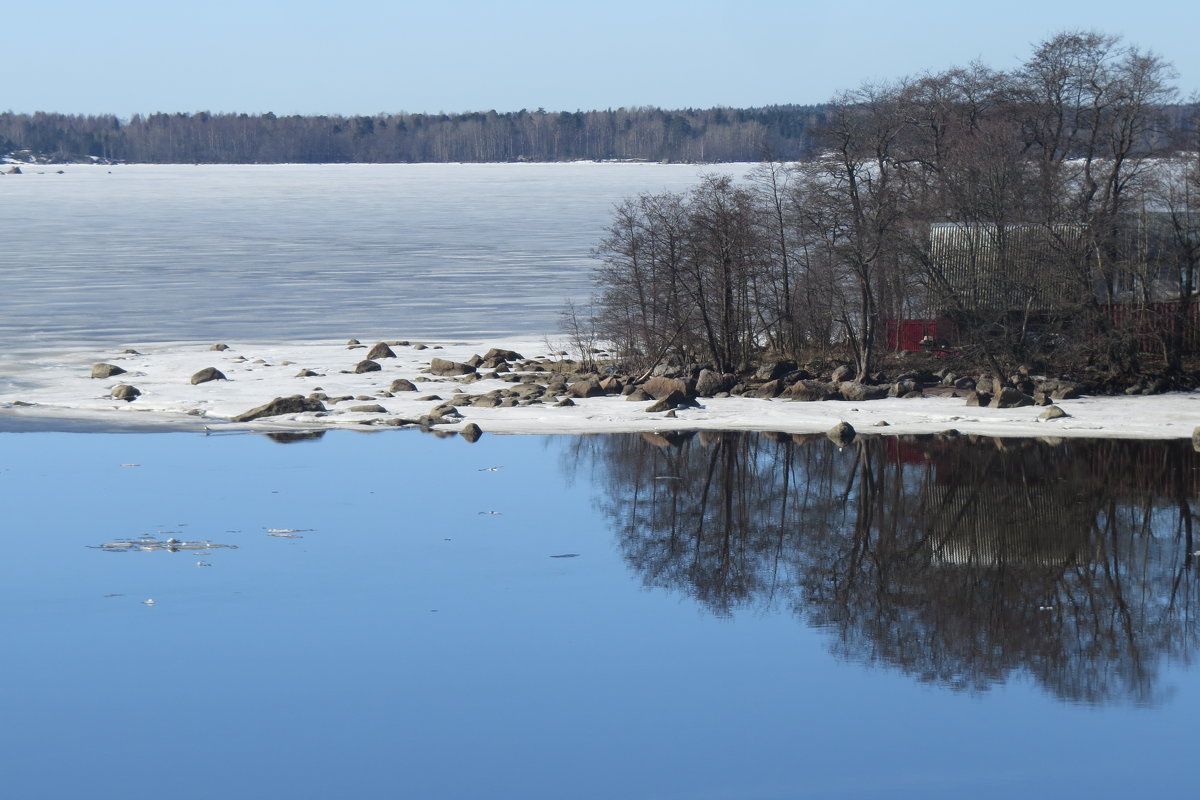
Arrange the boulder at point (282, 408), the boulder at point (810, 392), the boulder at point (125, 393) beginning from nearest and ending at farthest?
the boulder at point (282, 408), the boulder at point (810, 392), the boulder at point (125, 393)

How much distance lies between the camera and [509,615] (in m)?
13.9

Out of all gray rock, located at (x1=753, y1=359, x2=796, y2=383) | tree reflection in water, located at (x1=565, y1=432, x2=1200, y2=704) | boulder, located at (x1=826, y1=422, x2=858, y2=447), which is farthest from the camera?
gray rock, located at (x1=753, y1=359, x2=796, y2=383)

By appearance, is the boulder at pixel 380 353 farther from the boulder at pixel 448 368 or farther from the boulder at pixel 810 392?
the boulder at pixel 810 392

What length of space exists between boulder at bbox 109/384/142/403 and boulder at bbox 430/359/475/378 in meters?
6.07

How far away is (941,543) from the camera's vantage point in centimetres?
1666

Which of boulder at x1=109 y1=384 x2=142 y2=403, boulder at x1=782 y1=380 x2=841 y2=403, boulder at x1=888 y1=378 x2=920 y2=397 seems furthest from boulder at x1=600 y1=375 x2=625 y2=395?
boulder at x1=109 y1=384 x2=142 y2=403

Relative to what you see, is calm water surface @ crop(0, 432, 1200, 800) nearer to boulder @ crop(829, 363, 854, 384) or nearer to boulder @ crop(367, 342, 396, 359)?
boulder @ crop(829, 363, 854, 384)

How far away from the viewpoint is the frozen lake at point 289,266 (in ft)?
127

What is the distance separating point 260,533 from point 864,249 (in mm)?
15535

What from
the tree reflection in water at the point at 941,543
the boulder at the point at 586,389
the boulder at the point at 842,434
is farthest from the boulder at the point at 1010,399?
the boulder at the point at 586,389

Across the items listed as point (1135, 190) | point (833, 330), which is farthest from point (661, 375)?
point (1135, 190)

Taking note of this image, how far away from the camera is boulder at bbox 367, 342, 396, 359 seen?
3216cm

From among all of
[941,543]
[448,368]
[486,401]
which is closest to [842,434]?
[941,543]

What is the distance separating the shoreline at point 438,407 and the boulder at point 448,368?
13.7 inches
